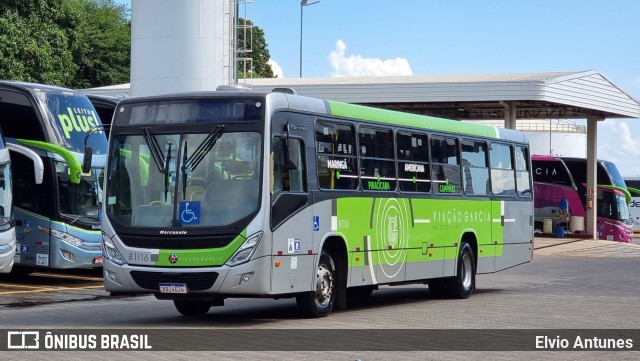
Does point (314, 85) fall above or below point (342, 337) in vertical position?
above

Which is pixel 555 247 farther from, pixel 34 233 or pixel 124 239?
pixel 124 239

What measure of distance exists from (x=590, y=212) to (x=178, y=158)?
3935cm

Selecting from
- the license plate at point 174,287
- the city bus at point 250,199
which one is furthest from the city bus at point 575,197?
the license plate at point 174,287

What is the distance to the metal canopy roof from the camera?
137 ft

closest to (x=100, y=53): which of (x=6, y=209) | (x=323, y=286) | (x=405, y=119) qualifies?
(x=6, y=209)

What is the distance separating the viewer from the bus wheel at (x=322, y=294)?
16781mm

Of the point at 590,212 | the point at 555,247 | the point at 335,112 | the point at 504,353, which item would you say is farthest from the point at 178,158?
the point at 590,212

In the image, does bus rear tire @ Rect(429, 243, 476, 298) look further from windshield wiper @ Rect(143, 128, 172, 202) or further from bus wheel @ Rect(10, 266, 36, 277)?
bus wheel @ Rect(10, 266, 36, 277)

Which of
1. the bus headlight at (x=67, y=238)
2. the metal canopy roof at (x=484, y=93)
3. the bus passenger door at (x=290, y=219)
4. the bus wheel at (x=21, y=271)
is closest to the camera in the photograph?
the bus passenger door at (x=290, y=219)

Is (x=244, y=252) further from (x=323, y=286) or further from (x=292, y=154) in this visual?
(x=323, y=286)

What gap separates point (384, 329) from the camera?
15.6 meters

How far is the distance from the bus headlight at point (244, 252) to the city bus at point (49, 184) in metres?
9.50

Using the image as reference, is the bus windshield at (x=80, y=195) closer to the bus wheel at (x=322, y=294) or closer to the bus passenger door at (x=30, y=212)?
the bus passenger door at (x=30, y=212)

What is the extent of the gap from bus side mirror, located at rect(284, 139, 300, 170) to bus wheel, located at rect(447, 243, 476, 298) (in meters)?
6.43
